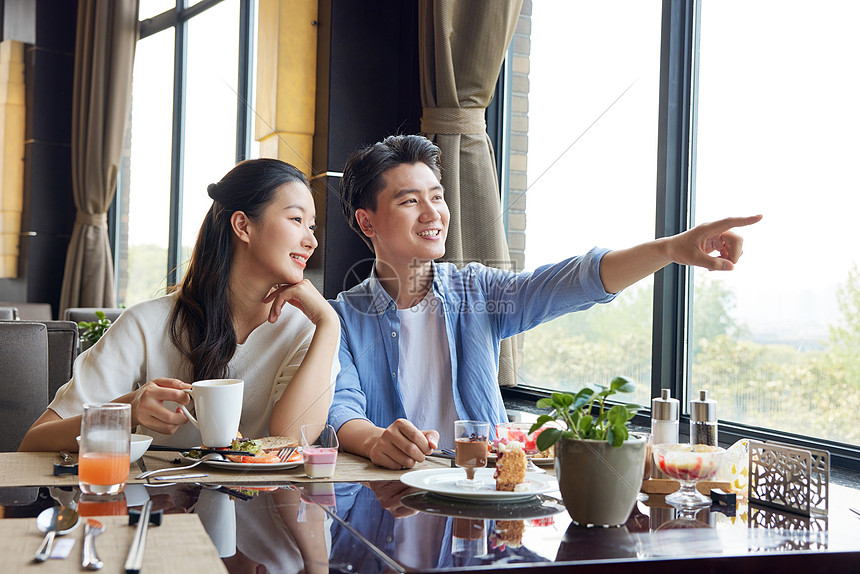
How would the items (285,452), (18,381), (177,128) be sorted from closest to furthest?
(285,452), (18,381), (177,128)

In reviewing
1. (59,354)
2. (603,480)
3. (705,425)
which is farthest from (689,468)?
(59,354)

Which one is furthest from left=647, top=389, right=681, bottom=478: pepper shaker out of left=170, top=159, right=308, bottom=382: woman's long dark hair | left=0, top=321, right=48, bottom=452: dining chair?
left=0, top=321, right=48, bottom=452: dining chair

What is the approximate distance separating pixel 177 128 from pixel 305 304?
406 cm

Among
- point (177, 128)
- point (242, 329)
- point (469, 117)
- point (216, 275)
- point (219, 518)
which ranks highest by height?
point (177, 128)

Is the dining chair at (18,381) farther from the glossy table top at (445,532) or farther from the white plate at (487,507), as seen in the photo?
the white plate at (487,507)

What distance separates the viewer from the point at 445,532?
88cm

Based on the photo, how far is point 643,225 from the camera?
2.34 meters

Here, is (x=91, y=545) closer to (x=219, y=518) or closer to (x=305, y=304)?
(x=219, y=518)

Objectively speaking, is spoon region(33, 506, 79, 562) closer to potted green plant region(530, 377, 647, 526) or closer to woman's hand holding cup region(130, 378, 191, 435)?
woman's hand holding cup region(130, 378, 191, 435)

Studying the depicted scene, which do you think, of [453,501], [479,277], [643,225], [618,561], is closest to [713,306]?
[643,225]

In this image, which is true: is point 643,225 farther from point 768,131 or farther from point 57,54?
point 57,54

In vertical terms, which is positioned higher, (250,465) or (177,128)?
(177,128)

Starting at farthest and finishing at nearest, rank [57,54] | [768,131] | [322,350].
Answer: [57,54], [768,131], [322,350]

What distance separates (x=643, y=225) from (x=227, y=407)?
1469 millimetres
